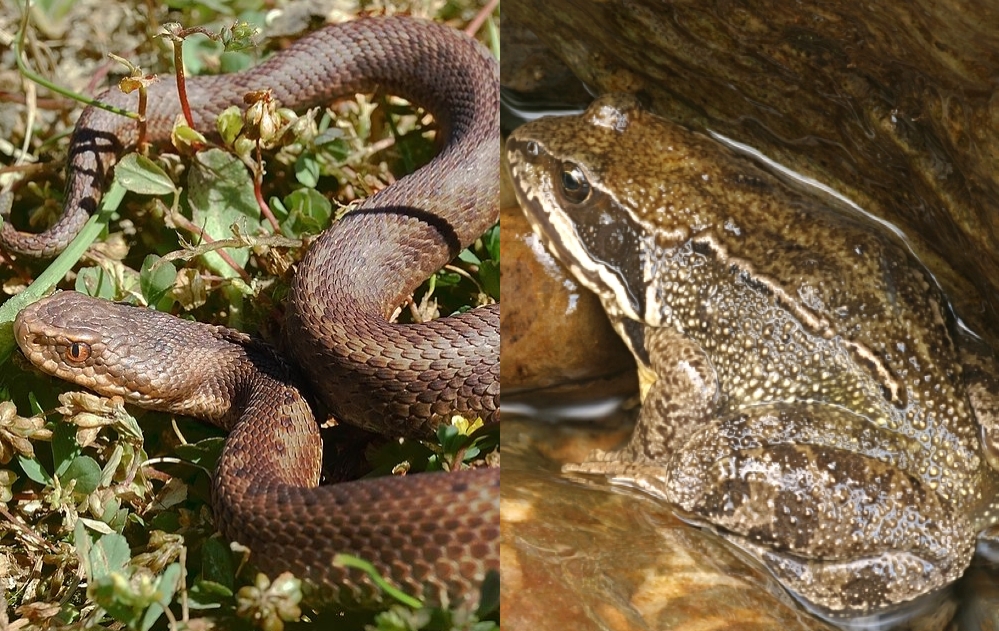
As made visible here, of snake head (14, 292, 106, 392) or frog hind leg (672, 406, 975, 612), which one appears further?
snake head (14, 292, 106, 392)

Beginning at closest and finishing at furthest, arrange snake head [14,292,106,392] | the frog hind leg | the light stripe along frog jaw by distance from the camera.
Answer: the frog hind leg, the light stripe along frog jaw, snake head [14,292,106,392]

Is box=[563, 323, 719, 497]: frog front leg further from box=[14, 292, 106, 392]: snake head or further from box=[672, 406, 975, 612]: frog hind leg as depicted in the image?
box=[14, 292, 106, 392]: snake head

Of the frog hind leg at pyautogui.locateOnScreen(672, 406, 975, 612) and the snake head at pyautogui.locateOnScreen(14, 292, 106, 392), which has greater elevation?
the frog hind leg at pyautogui.locateOnScreen(672, 406, 975, 612)

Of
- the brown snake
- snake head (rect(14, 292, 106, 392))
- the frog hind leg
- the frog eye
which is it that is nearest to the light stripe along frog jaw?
the frog eye

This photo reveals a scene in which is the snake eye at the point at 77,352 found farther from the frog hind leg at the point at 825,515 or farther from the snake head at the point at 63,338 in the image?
the frog hind leg at the point at 825,515

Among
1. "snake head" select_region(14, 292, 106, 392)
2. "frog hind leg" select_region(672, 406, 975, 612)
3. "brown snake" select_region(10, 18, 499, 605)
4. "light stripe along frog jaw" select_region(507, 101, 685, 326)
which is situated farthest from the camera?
"snake head" select_region(14, 292, 106, 392)

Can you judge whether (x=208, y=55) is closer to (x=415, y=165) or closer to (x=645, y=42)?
(x=415, y=165)

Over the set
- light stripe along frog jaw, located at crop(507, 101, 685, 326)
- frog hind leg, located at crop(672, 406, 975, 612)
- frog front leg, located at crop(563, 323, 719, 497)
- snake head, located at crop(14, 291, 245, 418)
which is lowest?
snake head, located at crop(14, 291, 245, 418)

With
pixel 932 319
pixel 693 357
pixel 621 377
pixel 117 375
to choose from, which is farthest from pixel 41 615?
pixel 932 319
